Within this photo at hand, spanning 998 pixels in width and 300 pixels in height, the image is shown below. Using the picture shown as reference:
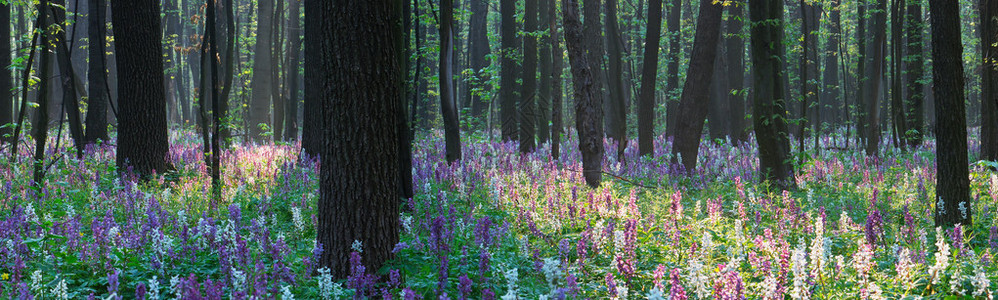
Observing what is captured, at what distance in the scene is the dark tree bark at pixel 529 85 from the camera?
14.1 meters

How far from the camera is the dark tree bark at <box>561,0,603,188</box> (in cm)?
920

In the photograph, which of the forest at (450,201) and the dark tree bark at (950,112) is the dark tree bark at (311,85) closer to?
the forest at (450,201)

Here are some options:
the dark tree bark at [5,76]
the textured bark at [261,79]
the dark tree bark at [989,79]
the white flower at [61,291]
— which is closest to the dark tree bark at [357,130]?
the white flower at [61,291]

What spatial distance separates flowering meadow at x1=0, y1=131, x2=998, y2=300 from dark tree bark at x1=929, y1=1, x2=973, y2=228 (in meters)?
0.30

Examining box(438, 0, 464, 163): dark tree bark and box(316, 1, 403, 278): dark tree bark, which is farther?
box(438, 0, 464, 163): dark tree bark

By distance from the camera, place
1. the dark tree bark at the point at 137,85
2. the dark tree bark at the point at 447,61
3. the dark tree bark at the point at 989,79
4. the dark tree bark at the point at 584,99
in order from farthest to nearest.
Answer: the dark tree bark at the point at 584,99, the dark tree bark at the point at 989,79, the dark tree bark at the point at 137,85, the dark tree bark at the point at 447,61

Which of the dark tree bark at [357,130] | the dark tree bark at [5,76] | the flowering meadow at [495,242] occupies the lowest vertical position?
the flowering meadow at [495,242]

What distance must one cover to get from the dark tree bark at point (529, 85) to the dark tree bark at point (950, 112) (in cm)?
864

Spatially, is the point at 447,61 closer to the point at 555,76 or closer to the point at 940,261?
the point at 940,261

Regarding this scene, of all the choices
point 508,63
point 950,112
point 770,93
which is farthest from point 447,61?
point 508,63

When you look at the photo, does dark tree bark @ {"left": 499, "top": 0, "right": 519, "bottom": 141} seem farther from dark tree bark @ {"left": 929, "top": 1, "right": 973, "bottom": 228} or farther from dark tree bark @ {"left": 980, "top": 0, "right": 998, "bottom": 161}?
dark tree bark @ {"left": 929, "top": 1, "right": 973, "bottom": 228}

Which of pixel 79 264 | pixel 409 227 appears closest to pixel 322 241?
pixel 409 227

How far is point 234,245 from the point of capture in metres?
4.48

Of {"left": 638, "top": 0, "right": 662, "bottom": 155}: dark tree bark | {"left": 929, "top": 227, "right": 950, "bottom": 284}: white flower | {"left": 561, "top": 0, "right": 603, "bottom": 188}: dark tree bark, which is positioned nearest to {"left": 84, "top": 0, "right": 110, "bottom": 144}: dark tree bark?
{"left": 561, "top": 0, "right": 603, "bottom": 188}: dark tree bark
